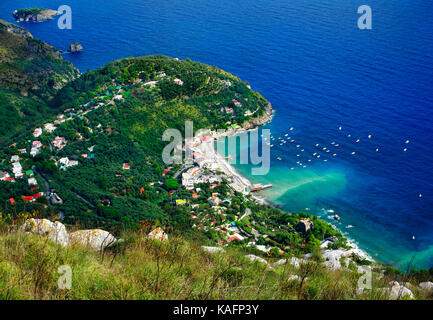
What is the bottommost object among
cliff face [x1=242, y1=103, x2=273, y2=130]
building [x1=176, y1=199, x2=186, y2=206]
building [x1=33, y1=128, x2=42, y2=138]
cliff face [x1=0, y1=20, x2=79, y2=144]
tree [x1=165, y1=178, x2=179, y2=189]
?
building [x1=176, y1=199, x2=186, y2=206]

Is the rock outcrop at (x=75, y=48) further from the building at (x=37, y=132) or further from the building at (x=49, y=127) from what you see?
the building at (x=37, y=132)

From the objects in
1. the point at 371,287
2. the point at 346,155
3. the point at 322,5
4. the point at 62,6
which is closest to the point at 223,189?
the point at 346,155

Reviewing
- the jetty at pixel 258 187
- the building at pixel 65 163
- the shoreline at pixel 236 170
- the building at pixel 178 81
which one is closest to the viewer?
the shoreline at pixel 236 170

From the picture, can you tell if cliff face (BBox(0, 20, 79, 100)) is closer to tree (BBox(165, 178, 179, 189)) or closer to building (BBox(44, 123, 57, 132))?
building (BBox(44, 123, 57, 132))

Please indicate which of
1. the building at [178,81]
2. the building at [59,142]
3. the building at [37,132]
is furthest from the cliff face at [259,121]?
the building at [37,132]

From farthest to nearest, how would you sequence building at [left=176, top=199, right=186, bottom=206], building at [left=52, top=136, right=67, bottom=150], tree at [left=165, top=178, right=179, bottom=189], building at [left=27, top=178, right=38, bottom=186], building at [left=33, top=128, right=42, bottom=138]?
building at [left=33, top=128, right=42, bottom=138]
building at [left=52, top=136, right=67, bottom=150]
tree at [left=165, top=178, right=179, bottom=189]
building at [left=176, top=199, right=186, bottom=206]
building at [left=27, top=178, right=38, bottom=186]

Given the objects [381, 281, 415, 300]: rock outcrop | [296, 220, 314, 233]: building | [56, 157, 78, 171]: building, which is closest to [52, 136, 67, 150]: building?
[56, 157, 78, 171]: building
